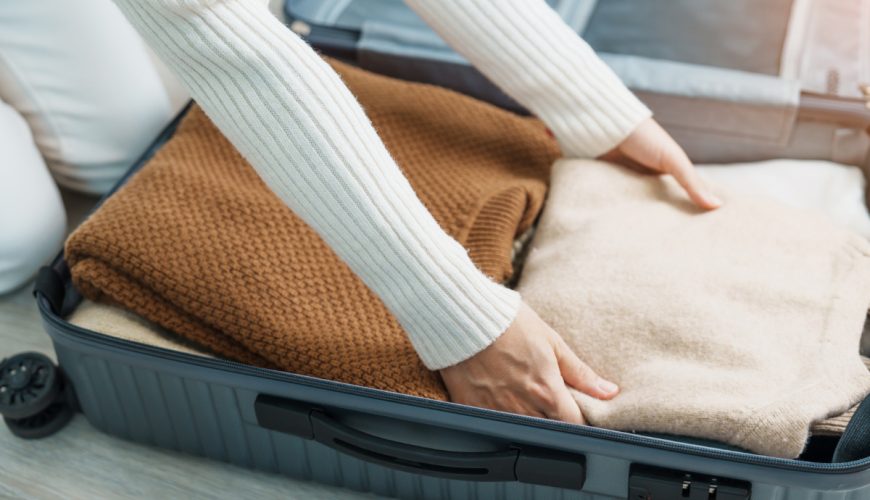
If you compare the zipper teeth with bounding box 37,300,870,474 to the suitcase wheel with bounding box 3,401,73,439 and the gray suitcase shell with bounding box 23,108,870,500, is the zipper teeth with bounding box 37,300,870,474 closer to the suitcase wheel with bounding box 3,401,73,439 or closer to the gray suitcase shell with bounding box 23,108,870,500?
the gray suitcase shell with bounding box 23,108,870,500

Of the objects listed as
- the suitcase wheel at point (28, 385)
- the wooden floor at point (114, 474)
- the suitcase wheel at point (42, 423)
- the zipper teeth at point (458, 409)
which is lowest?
the wooden floor at point (114, 474)

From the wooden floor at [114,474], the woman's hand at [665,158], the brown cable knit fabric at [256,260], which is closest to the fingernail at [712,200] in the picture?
the woman's hand at [665,158]

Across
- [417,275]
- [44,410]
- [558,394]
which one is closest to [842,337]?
[558,394]

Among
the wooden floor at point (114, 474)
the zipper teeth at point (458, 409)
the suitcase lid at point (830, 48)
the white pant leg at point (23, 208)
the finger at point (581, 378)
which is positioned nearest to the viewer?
the zipper teeth at point (458, 409)

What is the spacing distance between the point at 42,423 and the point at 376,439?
381 millimetres

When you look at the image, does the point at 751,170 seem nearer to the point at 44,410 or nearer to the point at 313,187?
the point at 313,187

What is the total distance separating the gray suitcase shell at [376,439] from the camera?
0.71 meters

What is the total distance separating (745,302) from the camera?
0.84 m

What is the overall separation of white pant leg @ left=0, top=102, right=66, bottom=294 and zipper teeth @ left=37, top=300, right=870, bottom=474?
Answer: 202 millimetres

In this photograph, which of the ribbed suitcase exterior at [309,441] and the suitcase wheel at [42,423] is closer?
the ribbed suitcase exterior at [309,441]

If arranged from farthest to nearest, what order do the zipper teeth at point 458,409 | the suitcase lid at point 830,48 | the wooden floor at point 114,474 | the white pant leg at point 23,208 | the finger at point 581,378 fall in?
the suitcase lid at point 830,48, the white pant leg at point 23,208, the wooden floor at point 114,474, the finger at point 581,378, the zipper teeth at point 458,409

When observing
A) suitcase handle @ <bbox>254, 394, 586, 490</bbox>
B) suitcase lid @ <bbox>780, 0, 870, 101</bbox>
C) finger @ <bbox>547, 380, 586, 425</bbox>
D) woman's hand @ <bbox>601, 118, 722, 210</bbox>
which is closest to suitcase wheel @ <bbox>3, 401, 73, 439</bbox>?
suitcase handle @ <bbox>254, 394, 586, 490</bbox>

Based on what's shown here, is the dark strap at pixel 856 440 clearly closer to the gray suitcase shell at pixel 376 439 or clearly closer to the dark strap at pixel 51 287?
the gray suitcase shell at pixel 376 439

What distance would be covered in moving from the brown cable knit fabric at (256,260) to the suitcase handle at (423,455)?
0.14ft
